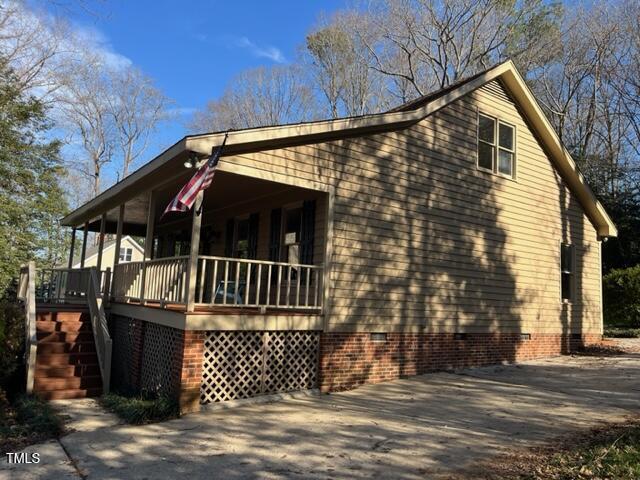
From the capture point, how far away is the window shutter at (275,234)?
37.1ft

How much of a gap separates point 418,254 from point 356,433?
4.88m

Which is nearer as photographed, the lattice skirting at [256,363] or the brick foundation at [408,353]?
the lattice skirting at [256,363]

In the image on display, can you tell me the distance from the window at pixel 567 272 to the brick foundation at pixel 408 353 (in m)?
1.48

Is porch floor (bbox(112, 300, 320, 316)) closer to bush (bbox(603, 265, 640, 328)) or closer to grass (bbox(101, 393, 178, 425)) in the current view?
grass (bbox(101, 393, 178, 425))

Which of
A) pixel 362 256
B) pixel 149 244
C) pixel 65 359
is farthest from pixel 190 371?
pixel 362 256

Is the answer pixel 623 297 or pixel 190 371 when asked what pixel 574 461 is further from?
pixel 623 297

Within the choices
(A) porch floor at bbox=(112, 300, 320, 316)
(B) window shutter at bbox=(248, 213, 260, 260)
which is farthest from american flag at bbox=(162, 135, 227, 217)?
(B) window shutter at bbox=(248, 213, 260, 260)

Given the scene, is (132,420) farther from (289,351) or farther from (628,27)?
(628,27)

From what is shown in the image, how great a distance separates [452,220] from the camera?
1152 cm

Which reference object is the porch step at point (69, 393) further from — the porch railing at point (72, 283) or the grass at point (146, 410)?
the porch railing at point (72, 283)

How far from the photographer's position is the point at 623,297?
19859mm

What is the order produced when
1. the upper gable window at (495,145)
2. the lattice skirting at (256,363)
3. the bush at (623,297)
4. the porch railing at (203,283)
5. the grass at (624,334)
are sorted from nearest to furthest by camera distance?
the lattice skirting at (256,363) < the porch railing at (203,283) < the upper gable window at (495,145) < the grass at (624,334) < the bush at (623,297)

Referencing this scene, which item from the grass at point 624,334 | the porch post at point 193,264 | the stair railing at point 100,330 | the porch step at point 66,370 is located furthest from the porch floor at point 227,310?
the grass at point 624,334

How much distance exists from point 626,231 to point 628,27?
36.4ft
